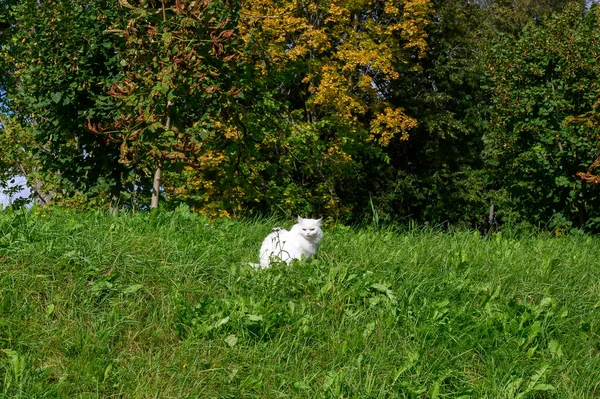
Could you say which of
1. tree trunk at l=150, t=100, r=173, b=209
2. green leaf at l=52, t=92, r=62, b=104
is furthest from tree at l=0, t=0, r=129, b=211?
tree trunk at l=150, t=100, r=173, b=209

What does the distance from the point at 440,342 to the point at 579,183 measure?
758 cm

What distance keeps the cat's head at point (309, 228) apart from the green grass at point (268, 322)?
275 millimetres

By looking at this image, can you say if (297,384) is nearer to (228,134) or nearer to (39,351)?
(39,351)

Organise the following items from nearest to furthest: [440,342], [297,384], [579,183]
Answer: [297,384] → [440,342] → [579,183]

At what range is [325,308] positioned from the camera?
5555 mm

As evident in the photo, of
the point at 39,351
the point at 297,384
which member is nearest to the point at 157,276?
the point at 39,351

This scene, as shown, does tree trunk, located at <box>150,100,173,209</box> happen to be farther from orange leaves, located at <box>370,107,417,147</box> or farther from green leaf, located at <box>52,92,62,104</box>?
orange leaves, located at <box>370,107,417,147</box>

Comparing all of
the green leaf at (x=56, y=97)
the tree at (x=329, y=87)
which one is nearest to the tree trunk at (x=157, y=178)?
the green leaf at (x=56, y=97)

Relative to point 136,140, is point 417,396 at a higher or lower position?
lower

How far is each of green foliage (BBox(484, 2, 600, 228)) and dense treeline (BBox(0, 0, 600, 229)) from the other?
3 cm

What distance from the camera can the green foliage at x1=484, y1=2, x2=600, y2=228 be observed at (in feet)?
39.2

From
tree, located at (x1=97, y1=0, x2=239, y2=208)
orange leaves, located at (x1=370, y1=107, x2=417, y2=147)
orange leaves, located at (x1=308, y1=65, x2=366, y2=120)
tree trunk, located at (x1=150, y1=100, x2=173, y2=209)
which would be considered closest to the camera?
tree, located at (x1=97, y1=0, x2=239, y2=208)

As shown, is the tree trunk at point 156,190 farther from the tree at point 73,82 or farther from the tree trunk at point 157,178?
the tree at point 73,82

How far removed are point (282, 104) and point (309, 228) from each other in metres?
7.36
